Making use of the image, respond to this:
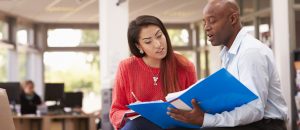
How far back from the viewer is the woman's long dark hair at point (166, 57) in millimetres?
2619

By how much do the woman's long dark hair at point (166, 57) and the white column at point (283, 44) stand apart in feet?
24.5

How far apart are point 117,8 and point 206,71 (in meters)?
7.50

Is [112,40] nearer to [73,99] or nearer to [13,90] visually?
[73,99]

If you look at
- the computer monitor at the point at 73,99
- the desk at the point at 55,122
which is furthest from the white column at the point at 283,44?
the computer monitor at the point at 73,99

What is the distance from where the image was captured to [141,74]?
265 centimetres

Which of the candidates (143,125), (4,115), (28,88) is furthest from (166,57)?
(28,88)

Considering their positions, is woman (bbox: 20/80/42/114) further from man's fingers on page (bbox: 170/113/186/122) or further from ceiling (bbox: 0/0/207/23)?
man's fingers on page (bbox: 170/113/186/122)

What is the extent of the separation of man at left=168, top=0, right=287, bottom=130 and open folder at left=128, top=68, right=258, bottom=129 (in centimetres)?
2

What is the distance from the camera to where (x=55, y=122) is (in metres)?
11.1

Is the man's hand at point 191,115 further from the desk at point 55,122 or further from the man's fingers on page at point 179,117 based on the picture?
the desk at point 55,122

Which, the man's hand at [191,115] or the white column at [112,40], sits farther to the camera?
the white column at [112,40]

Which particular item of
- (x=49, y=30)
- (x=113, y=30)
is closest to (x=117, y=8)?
(x=113, y=30)

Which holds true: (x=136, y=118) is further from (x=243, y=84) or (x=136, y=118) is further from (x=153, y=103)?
(x=243, y=84)

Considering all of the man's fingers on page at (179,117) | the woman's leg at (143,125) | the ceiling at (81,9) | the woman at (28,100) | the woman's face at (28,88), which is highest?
the ceiling at (81,9)
